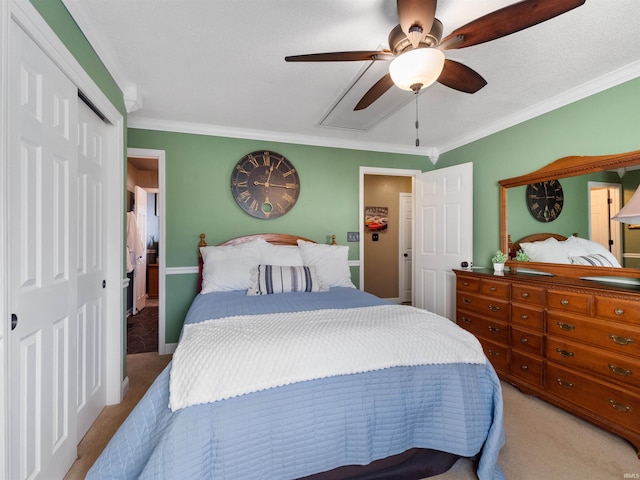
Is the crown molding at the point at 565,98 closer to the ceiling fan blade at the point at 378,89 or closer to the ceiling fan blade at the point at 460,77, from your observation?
the ceiling fan blade at the point at 460,77

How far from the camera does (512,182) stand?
3.10 meters

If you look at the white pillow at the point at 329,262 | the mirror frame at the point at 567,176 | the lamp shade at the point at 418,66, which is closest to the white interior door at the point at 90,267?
the white pillow at the point at 329,262

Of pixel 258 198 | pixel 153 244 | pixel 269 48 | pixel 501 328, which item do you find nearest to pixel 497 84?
pixel 269 48

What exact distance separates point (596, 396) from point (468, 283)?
1234 millimetres

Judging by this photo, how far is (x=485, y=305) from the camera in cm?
283

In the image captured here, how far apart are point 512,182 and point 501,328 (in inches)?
57.6

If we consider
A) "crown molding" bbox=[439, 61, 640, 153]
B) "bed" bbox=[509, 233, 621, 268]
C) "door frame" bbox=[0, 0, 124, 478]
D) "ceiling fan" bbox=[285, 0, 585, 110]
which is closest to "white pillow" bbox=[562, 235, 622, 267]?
"bed" bbox=[509, 233, 621, 268]

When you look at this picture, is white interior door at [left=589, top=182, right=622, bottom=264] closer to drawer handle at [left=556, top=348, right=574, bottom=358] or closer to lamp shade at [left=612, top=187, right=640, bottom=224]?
lamp shade at [left=612, top=187, right=640, bottom=224]

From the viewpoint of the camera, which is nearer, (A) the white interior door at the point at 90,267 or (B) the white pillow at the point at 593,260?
(A) the white interior door at the point at 90,267

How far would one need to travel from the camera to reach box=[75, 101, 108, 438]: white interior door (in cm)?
190

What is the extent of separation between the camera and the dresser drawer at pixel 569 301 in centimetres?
210

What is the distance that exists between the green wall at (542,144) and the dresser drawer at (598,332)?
972 millimetres

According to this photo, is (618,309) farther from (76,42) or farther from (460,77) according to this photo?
(76,42)

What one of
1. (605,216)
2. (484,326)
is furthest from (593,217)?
(484,326)
